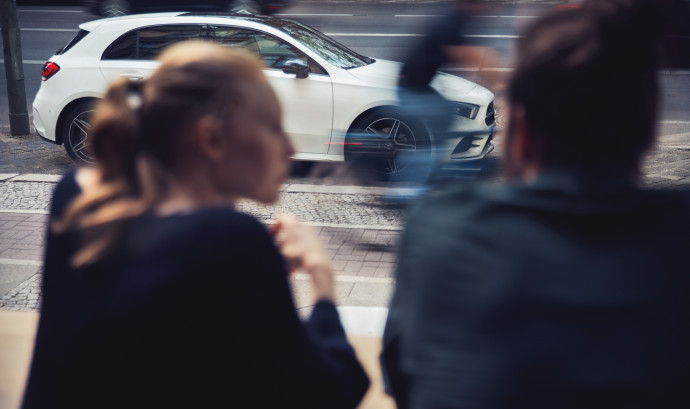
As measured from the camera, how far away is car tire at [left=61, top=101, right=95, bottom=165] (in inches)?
307

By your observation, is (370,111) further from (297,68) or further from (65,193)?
(65,193)

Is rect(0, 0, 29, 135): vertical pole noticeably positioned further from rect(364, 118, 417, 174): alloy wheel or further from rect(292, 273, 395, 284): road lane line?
rect(292, 273, 395, 284): road lane line

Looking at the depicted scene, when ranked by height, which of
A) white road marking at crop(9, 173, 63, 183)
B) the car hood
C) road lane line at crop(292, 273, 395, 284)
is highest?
the car hood

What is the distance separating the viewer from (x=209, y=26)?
25.6ft

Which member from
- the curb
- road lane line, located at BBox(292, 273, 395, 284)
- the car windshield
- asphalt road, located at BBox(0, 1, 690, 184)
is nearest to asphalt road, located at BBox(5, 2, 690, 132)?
asphalt road, located at BBox(0, 1, 690, 184)

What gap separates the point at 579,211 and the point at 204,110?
59cm

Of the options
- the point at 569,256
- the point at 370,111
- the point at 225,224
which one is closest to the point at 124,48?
the point at 370,111

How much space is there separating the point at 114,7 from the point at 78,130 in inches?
289

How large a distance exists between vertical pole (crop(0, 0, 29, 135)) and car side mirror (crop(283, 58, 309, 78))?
3.34 m

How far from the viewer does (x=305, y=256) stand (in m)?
1.50

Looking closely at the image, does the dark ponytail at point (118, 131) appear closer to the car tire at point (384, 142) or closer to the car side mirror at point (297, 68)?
the car tire at point (384, 142)

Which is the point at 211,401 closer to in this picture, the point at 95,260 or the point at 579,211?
the point at 95,260

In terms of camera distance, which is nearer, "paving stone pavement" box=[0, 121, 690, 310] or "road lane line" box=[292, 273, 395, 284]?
"paving stone pavement" box=[0, 121, 690, 310]

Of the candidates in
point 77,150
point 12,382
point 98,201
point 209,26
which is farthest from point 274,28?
point 98,201
